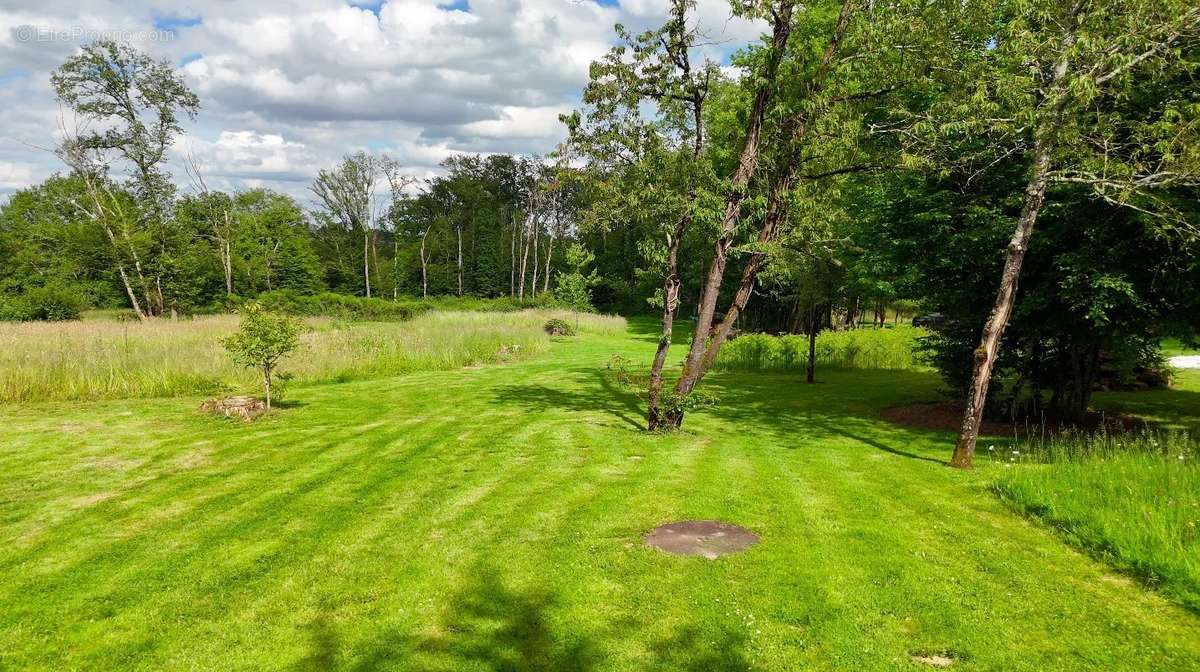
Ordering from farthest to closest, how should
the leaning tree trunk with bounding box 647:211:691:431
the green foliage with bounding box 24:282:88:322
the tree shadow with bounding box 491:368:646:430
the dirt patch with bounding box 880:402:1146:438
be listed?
1. the green foliage with bounding box 24:282:88:322
2. the tree shadow with bounding box 491:368:646:430
3. the dirt patch with bounding box 880:402:1146:438
4. the leaning tree trunk with bounding box 647:211:691:431

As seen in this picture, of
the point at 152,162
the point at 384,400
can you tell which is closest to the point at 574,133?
the point at 384,400

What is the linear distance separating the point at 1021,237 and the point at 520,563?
7.44m

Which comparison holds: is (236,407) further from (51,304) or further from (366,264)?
(366,264)

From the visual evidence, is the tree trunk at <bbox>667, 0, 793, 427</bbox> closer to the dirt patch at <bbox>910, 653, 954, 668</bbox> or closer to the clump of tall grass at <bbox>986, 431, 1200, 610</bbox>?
the clump of tall grass at <bbox>986, 431, 1200, 610</bbox>

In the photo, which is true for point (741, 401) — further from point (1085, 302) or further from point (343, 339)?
point (343, 339)

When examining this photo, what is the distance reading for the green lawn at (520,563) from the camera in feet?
14.1

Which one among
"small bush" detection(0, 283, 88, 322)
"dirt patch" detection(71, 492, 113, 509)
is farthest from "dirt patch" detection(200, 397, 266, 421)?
"small bush" detection(0, 283, 88, 322)

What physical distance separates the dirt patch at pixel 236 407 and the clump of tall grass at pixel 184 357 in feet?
7.04

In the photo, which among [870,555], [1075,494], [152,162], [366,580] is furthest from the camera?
[152,162]

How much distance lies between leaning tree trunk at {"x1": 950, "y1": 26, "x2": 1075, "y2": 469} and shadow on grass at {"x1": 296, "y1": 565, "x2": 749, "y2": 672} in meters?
5.97

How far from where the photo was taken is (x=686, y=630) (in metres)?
4.55

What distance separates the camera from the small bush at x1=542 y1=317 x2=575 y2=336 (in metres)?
34.7

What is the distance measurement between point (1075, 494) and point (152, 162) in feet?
125

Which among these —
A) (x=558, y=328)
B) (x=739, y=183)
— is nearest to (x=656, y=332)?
(x=558, y=328)
